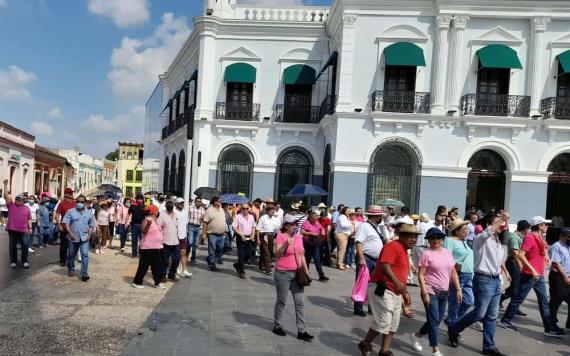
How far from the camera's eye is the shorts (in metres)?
4.70

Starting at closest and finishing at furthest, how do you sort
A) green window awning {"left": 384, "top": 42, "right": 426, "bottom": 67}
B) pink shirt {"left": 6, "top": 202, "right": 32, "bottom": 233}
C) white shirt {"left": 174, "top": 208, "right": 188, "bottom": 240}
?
white shirt {"left": 174, "top": 208, "right": 188, "bottom": 240}, pink shirt {"left": 6, "top": 202, "right": 32, "bottom": 233}, green window awning {"left": 384, "top": 42, "right": 426, "bottom": 67}

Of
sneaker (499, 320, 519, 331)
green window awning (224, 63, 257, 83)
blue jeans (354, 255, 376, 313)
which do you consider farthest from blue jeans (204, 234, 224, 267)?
green window awning (224, 63, 257, 83)

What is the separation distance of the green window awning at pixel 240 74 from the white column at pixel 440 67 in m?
7.54

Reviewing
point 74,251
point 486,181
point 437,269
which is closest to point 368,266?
point 437,269

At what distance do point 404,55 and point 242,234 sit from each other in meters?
10.2

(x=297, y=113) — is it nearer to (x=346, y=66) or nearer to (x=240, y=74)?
(x=240, y=74)

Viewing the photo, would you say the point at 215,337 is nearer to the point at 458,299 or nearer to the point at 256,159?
the point at 458,299

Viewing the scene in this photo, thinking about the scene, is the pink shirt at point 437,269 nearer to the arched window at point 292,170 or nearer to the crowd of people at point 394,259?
the crowd of people at point 394,259

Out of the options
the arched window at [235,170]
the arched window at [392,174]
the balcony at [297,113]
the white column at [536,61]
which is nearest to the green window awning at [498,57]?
the white column at [536,61]

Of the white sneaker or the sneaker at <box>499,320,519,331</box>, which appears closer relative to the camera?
the white sneaker

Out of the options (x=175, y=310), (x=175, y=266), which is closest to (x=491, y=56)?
(x=175, y=266)

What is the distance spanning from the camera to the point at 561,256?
6.39 meters

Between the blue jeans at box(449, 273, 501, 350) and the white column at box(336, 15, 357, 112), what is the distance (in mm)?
11693

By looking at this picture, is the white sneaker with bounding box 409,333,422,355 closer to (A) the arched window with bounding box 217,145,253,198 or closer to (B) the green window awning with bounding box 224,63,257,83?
(A) the arched window with bounding box 217,145,253,198
